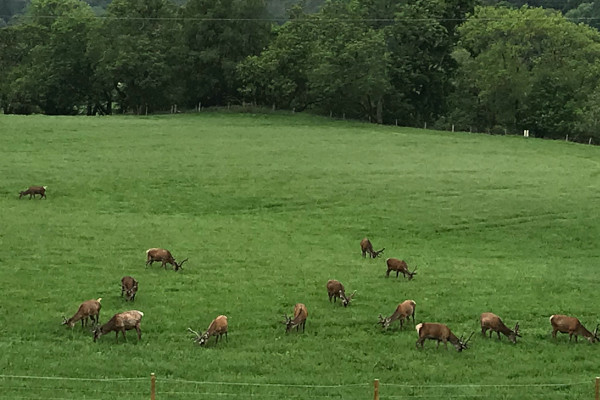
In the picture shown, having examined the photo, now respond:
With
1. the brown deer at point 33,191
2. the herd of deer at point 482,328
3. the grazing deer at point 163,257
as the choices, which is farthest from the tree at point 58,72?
the herd of deer at point 482,328

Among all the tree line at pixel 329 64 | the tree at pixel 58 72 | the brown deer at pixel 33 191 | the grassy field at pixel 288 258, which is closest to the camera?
the grassy field at pixel 288 258

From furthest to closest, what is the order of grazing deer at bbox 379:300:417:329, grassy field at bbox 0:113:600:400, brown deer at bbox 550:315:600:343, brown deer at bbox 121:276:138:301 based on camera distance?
brown deer at bbox 121:276:138:301
grazing deer at bbox 379:300:417:329
brown deer at bbox 550:315:600:343
grassy field at bbox 0:113:600:400

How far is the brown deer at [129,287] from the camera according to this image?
23.8 metres

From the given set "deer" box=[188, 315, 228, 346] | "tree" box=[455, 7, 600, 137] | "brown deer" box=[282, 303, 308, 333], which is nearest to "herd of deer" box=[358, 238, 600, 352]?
"brown deer" box=[282, 303, 308, 333]

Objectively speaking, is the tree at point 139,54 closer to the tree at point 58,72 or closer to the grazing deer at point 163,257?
the tree at point 58,72

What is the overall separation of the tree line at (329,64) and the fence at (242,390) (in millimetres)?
61340

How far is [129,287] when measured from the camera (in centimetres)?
2406

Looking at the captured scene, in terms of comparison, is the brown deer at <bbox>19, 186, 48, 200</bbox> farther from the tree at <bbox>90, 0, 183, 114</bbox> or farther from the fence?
the tree at <bbox>90, 0, 183, 114</bbox>

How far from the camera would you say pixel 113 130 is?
65.6 m

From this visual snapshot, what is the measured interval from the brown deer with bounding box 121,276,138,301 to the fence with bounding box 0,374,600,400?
614 centimetres

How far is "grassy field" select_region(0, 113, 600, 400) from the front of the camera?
1864 centimetres

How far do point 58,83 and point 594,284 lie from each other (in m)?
70.2

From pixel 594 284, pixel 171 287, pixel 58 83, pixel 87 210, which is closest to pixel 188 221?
pixel 87 210

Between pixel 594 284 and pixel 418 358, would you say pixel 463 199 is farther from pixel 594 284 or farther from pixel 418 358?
pixel 418 358
